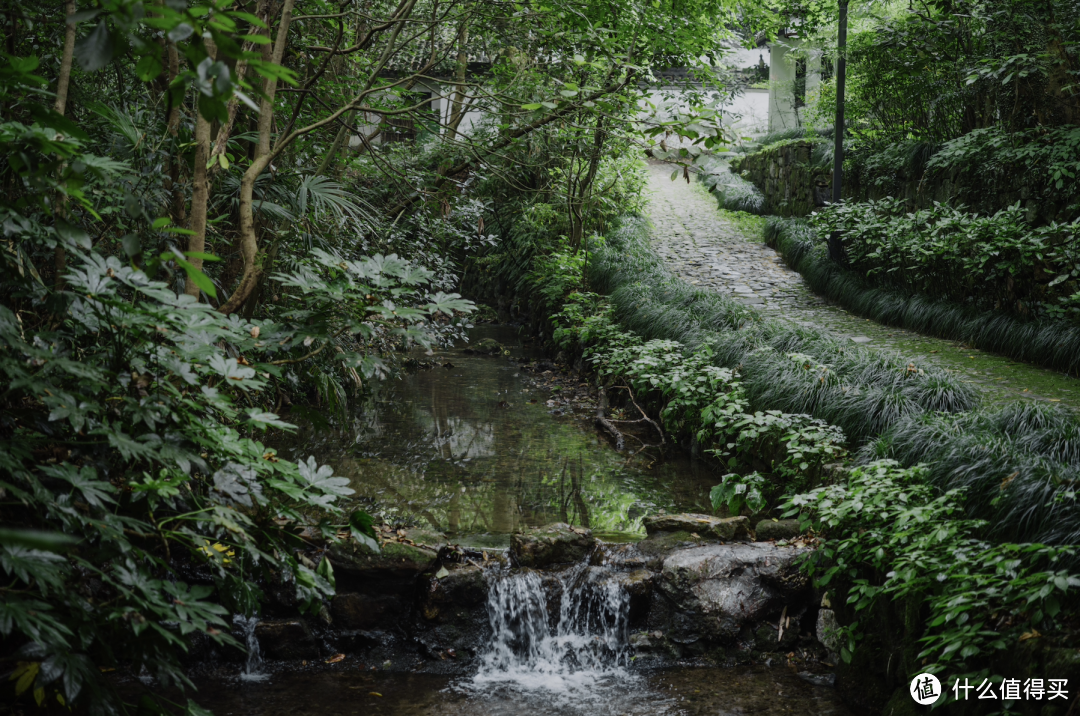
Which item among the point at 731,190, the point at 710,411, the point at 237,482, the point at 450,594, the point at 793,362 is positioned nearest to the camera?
the point at 237,482

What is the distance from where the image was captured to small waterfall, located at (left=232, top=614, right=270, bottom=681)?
15.0 ft

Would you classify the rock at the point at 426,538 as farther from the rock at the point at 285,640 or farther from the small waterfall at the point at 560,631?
the rock at the point at 285,640

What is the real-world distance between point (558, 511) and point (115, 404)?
4293mm

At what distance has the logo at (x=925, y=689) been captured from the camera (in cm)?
336

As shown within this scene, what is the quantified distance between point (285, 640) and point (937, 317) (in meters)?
7.52

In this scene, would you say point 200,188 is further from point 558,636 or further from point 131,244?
point 558,636

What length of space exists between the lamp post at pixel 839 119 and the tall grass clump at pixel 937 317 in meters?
0.24

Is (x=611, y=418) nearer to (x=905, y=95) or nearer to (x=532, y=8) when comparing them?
(x=532, y=8)

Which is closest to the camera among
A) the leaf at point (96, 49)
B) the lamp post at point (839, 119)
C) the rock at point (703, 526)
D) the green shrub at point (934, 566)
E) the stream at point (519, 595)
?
the leaf at point (96, 49)

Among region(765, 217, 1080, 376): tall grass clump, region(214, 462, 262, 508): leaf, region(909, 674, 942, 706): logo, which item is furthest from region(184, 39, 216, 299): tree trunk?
region(765, 217, 1080, 376): tall grass clump

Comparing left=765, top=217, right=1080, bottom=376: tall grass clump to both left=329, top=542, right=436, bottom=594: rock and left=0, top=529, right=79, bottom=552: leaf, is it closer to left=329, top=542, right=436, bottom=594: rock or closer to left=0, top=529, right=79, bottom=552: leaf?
left=329, top=542, right=436, bottom=594: rock

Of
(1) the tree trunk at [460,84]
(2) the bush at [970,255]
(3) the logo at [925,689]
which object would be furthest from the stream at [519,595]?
(2) the bush at [970,255]

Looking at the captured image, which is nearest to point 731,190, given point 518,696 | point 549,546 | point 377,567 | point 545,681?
point 549,546

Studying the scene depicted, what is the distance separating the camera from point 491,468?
721 centimetres
